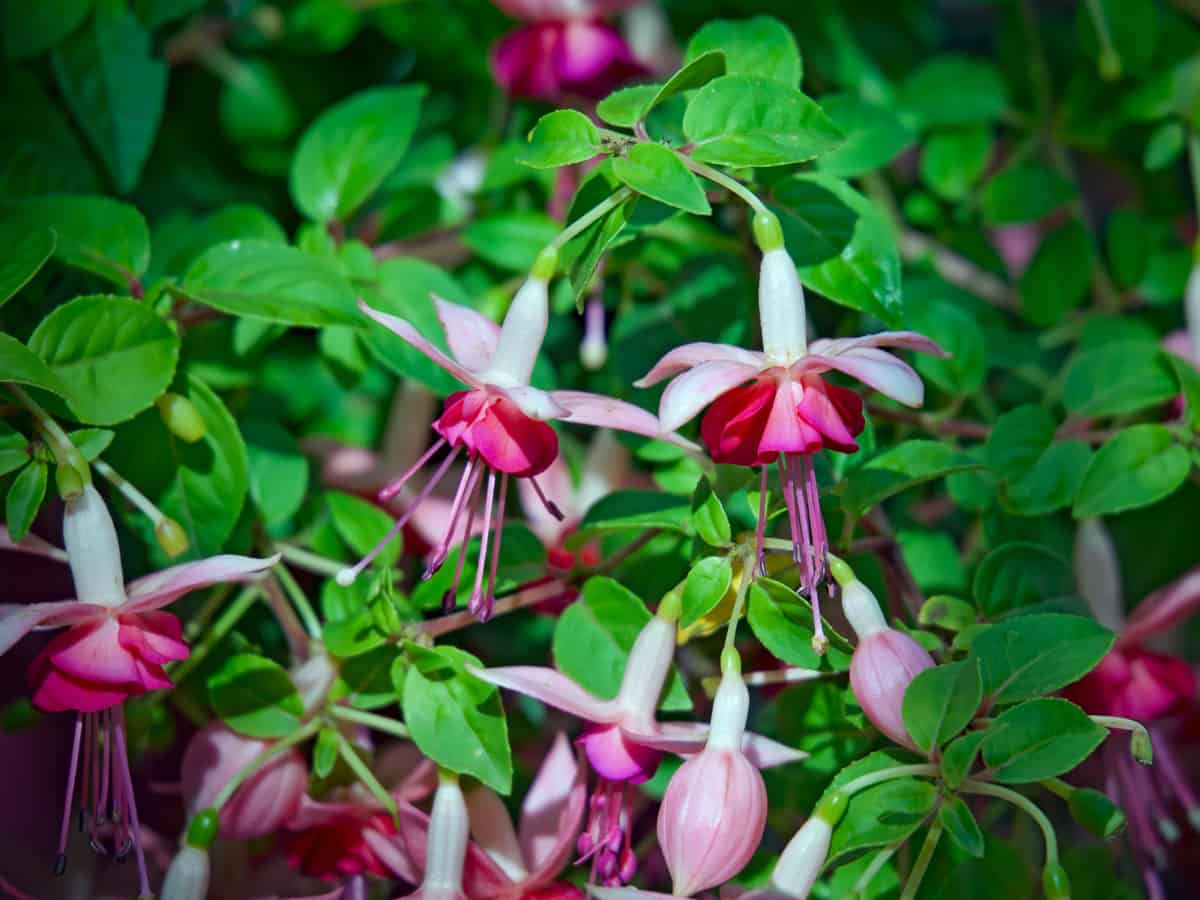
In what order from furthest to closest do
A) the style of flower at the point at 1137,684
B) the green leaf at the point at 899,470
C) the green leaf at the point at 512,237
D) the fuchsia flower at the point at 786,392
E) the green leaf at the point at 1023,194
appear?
the green leaf at the point at 1023,194
the green leaf at the point at 512,237
the style of flower at the point at 1137,684
the green leaf at the point at 899,470
the fuchsia flower at the point at 786,392

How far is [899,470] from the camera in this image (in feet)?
2.39

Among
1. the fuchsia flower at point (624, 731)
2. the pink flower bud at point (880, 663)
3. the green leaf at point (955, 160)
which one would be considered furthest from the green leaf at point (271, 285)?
the green leaf at point (955, 160)

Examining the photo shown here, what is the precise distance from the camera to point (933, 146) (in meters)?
1.09

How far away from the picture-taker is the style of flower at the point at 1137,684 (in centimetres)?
81

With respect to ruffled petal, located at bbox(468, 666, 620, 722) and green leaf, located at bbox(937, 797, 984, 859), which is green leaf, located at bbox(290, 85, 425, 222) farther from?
green leaf, located at bbox(937, 797, 984, 859)

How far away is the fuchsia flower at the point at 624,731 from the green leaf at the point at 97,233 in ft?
1.16

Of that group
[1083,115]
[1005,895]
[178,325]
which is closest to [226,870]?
[178,325]

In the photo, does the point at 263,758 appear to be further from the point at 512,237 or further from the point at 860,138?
the point at 860,138

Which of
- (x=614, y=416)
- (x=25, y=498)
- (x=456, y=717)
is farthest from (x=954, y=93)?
→ (x=25, y=498)

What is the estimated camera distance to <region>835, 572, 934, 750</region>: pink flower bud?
0.63 metres

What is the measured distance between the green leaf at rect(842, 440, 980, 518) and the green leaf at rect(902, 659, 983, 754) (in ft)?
0.38

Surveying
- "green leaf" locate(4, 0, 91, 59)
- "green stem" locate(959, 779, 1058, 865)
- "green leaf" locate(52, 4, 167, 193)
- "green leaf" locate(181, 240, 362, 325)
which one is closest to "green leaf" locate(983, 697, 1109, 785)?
"green stem" locate(959, 779, 1058, 865)

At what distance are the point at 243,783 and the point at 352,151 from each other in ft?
1.48

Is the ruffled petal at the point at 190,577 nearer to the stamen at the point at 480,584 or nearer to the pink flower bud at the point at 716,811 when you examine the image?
the stamen at the point at 480,584
